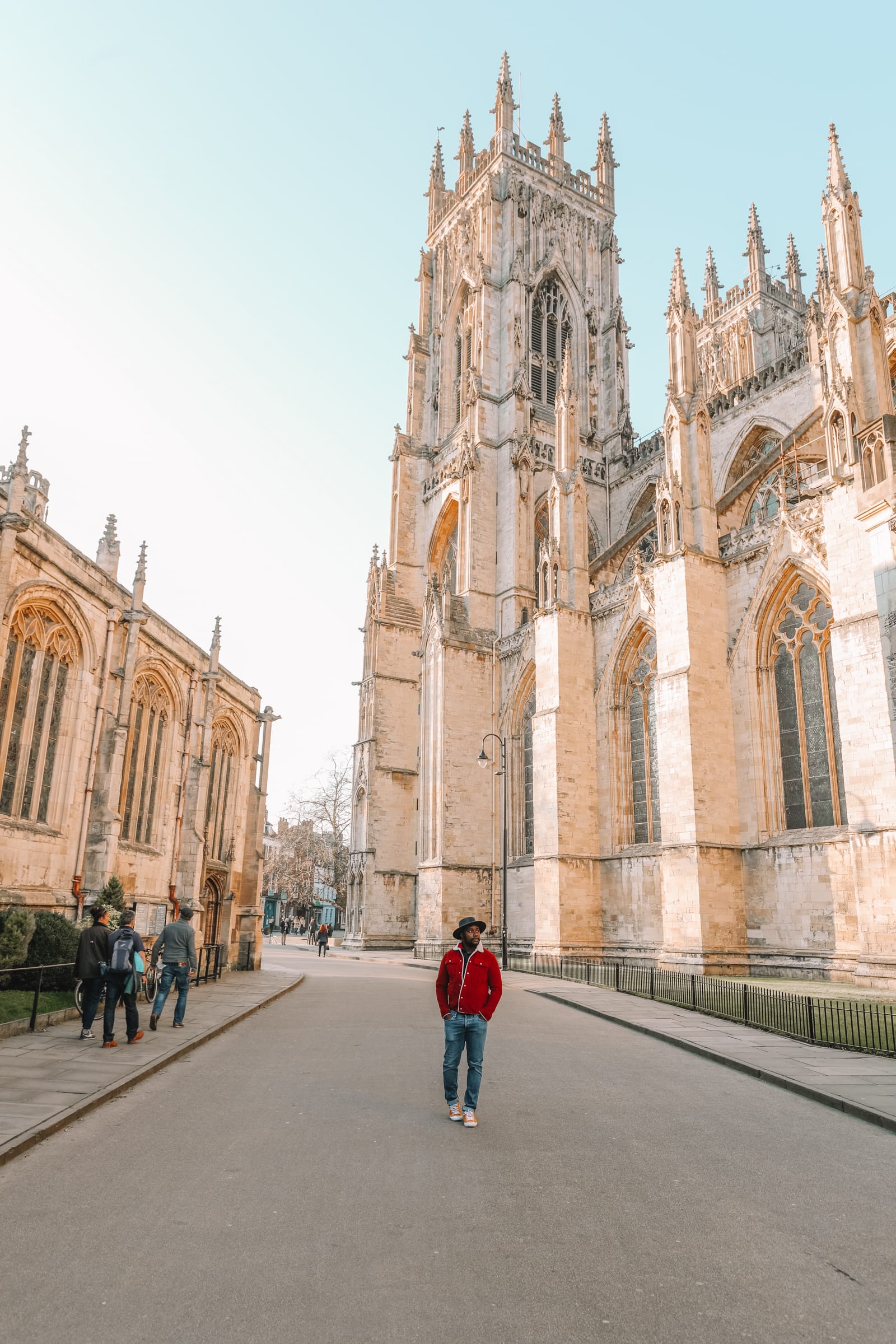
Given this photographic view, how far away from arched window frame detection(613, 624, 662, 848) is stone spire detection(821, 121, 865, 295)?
34.0 feet

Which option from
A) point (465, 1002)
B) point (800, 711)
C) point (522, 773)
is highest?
point (522, 773)

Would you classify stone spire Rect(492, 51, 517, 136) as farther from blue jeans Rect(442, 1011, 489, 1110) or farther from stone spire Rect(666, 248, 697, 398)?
blue jeans Rect(442, 1011, 489, 1110)

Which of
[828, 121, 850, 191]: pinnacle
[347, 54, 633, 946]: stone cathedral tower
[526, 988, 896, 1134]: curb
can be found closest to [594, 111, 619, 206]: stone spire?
[347, 54, 633, 946]: stone cathedral tower

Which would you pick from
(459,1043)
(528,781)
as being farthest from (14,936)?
(528,781)

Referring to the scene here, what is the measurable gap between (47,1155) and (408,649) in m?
34.5

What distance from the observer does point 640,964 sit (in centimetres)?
2558

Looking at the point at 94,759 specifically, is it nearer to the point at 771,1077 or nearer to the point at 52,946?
the point at 52,946

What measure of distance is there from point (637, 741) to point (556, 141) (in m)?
35.4

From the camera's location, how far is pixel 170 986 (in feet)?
37.7

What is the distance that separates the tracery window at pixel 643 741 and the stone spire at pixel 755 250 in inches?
1243

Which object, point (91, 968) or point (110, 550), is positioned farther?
point (110, 550)

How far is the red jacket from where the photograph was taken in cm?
707

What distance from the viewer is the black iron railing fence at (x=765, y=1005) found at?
11.2 m

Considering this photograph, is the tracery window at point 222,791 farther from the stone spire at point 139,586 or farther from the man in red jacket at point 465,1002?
the man in red jacket at point 465,1002
